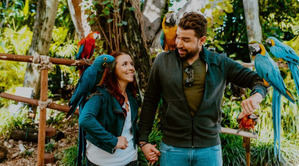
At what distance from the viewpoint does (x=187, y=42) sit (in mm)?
1157

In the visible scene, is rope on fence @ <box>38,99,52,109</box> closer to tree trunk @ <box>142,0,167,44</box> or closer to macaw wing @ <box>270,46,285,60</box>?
macaw wing @ <box>270,46,285,60</box>

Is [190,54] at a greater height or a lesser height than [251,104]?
greater

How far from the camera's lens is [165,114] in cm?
123

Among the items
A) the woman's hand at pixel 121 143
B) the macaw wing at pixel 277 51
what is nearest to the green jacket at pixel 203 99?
the woman's hand at pixel 121 143

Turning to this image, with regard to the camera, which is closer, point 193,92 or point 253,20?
point 193,92

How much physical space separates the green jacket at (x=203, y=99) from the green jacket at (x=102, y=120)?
175 mm

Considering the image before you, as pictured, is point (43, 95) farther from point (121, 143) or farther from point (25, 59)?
point (121, 143)

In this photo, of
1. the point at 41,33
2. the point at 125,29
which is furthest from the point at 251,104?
the point at 41,33

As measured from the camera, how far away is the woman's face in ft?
4.37

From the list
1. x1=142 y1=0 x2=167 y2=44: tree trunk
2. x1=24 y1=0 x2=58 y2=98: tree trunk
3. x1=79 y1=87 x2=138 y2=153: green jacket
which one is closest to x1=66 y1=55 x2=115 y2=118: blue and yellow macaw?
x1=79 y1=87 x2=138 y2=153: green jacket

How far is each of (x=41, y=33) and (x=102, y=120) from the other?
3.62m

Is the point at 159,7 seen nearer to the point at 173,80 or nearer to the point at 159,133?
the point at 159,133

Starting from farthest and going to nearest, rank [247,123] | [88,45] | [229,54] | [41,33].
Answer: [229,54]
[41,33]
[88,45]
[247,123]

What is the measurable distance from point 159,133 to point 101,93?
1.71 metres
